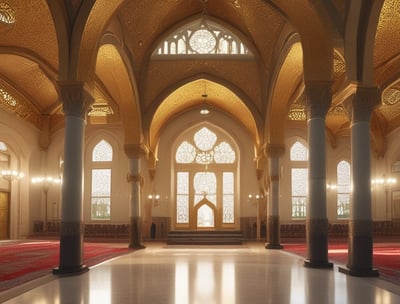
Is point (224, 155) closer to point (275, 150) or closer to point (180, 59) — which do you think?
point (180, 59)

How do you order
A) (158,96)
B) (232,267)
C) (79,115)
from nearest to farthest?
(79,115) < (232,267) < (158,96)

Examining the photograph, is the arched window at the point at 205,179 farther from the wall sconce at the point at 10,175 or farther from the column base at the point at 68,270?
the column base at the point at 68,270

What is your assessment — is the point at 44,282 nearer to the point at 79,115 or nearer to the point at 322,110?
the point at 79,115

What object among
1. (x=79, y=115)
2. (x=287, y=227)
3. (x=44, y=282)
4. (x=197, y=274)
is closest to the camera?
(x=44, y=282)

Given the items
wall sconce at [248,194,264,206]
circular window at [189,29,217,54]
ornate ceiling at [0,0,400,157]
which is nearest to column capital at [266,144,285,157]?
ornate ceiling at [0,0,400,157]

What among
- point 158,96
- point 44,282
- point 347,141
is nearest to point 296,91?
point 158,96

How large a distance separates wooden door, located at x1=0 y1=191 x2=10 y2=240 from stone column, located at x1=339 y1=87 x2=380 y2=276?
719 inches

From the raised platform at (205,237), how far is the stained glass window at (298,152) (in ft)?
17.6

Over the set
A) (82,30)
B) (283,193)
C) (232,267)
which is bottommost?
(232,267)

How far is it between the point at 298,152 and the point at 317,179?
1646 centimetres

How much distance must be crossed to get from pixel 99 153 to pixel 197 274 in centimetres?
1805

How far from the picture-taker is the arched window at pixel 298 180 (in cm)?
2808

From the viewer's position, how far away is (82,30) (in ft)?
37.0

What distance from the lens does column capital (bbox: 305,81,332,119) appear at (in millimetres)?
12273
